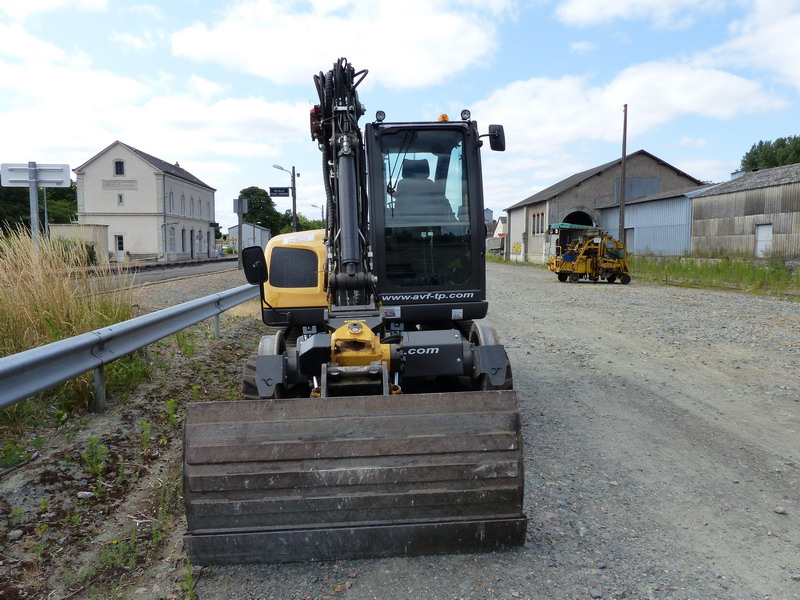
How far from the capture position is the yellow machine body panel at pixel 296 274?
20.8 ft

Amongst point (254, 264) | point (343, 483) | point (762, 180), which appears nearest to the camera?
point (343, 483)

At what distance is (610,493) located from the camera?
4152mm

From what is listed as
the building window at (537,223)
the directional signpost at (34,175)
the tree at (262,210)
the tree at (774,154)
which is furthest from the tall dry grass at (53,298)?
the tree at (262,210)

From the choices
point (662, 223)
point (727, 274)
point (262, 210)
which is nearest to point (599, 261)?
point (727, 274)

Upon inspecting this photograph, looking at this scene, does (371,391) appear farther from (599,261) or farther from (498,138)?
(599,261)

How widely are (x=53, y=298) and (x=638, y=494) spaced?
520cm

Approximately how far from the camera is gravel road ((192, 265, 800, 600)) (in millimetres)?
3076

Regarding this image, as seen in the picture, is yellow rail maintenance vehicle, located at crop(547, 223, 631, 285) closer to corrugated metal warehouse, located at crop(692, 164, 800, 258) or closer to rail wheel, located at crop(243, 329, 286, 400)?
corrugated metal warehouse, located at crop(692, 164, 800, 258)

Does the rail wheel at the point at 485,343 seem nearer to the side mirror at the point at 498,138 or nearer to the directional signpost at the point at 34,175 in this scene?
the side mirror at the point at 498,138

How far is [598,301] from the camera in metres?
17.0

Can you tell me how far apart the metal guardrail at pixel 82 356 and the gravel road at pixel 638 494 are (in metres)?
1.91

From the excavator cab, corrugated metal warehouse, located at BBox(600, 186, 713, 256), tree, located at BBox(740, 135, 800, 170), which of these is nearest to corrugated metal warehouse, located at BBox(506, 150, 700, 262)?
corrugated metal warehouse, located at BBox(600, 186, 713, 256)

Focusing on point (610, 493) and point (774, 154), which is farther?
point (774, 154)

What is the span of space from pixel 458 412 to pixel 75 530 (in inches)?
91.3
